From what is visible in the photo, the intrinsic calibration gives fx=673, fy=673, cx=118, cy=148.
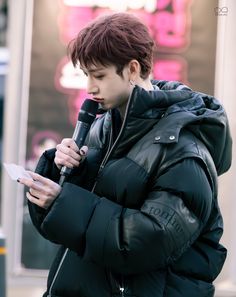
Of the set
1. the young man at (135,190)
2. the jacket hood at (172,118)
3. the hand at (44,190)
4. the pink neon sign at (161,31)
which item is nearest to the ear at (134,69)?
the young man at (135,190)

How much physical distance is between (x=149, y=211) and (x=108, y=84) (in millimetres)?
454

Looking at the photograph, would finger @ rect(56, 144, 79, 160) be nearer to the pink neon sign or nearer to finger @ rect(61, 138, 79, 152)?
finger @ rect(61, 138, 79, 152)

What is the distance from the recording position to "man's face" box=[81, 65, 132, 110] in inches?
85.7

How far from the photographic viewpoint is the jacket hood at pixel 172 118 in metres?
2.09

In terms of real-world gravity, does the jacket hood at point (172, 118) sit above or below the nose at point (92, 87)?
below

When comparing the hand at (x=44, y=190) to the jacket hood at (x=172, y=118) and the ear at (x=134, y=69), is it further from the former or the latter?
the ear at (x=134, y=69)

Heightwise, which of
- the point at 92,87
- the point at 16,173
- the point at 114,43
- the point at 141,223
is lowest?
the point at 141,223

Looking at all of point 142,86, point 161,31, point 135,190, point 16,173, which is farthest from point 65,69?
point 135,190

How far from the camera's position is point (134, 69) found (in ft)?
7.23

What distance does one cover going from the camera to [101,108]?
2363 mm

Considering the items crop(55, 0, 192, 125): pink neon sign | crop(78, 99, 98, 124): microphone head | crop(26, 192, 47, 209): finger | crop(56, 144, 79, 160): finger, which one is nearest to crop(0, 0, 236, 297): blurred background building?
crop(55, 0, 192, 125): pink neon sign

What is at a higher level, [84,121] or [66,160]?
[84,121]

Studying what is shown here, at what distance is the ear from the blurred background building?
8.73 ft

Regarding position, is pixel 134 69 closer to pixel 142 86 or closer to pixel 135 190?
pixel 142 86
